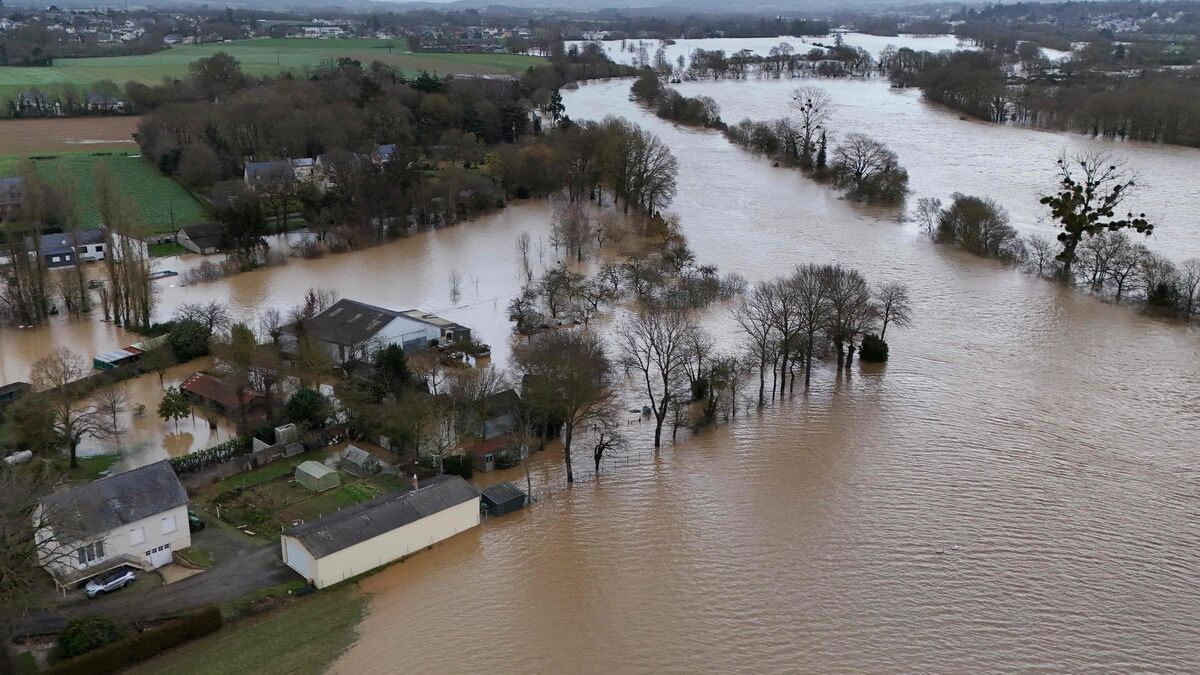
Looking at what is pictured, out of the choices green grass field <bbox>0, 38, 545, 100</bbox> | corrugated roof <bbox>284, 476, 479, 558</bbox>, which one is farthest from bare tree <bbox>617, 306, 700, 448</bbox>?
green grass field <bbox>0, 38, 545, 100</bbox>

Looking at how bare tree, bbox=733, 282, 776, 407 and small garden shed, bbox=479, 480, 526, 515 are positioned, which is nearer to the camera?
small garden shed, bbox=479, 480, 526, 515

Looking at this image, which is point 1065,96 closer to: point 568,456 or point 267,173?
point 267,173

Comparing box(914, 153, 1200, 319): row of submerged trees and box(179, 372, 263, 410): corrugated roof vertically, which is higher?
box(914, 153, 1200, 319): row of submerged trees

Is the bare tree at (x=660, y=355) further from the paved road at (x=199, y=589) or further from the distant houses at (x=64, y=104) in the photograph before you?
the distant houses at (x=64, y=104)

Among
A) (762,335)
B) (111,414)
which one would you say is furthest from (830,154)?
(111,414)

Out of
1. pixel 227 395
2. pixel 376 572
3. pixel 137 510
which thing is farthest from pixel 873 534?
pixel 227 395

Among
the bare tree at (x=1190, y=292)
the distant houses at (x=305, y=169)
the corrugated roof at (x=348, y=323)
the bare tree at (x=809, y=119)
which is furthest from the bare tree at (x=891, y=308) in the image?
the distant houses at (x=305, y=169)

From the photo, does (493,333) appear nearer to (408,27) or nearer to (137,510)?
(137,510)

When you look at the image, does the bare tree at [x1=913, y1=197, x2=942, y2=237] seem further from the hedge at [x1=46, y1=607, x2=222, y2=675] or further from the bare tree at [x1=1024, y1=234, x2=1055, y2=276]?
the hedge at [x1=46, y1=607, x2=222, y2=675]
